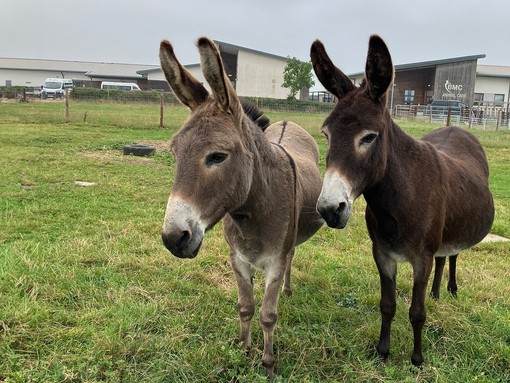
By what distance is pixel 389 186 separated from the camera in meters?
2.85

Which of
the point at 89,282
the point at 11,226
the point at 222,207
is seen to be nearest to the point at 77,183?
the point at 11,226

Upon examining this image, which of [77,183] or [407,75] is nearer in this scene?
[77,183]

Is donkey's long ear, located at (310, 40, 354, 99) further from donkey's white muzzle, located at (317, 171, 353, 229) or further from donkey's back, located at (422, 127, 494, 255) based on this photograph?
donkey's back, located at (422, 127, 494, 255)

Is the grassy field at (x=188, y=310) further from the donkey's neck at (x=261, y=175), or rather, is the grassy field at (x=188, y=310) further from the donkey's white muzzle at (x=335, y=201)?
the donkey's white muzzle at (x=335, y=201)

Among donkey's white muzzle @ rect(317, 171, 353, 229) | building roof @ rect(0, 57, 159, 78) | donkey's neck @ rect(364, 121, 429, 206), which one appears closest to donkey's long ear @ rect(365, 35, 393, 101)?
donkey's neck @ rect(364, 121, 429, 206)

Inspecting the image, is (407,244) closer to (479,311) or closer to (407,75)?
(479,311)

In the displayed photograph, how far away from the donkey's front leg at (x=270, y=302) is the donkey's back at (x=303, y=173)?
478 mm

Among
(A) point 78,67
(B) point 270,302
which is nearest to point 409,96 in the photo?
(B) point 270,302

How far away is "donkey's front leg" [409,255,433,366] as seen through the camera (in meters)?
2.93

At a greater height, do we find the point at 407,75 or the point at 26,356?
the point at 407,75

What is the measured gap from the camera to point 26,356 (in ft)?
9.55

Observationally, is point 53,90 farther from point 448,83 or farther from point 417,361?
point 417,361

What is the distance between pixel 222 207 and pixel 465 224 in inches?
83.1

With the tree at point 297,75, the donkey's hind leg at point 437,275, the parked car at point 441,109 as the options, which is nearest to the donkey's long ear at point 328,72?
the donkey's hind leg at point 437,275
